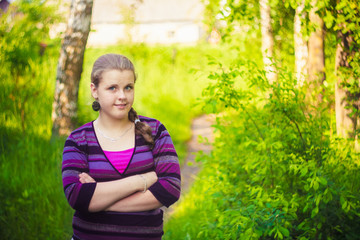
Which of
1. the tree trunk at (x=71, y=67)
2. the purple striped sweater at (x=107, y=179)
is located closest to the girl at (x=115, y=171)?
the purple striped sweater at (x=107, y=179)

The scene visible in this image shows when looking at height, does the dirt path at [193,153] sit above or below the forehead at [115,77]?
below

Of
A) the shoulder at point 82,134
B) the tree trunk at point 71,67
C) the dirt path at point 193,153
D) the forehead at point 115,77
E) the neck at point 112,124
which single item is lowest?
the dirt path at point 193,153

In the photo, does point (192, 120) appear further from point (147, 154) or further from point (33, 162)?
point (147, 154)

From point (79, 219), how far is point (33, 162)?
9.24 ft

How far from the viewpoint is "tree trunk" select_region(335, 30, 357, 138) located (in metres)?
Result: 3.55

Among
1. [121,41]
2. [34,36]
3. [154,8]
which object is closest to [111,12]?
[154,8]

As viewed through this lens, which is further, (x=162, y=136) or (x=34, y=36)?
(x=34, y=36)

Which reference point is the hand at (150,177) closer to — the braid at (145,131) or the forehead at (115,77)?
the braid at (145,131)

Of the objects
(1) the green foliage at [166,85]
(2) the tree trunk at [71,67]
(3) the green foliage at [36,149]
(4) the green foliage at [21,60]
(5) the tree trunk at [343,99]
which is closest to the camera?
(5) the tree trunk at [343,99]

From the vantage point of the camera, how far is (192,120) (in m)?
10.7

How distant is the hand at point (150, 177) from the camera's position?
6.73 ft

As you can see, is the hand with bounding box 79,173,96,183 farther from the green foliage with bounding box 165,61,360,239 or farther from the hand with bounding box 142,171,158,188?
the green foliage with bounding box 165,61,360,239

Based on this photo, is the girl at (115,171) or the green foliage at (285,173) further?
the green foliage at (285,173)

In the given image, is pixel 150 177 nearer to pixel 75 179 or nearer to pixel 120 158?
pixel 120 158
